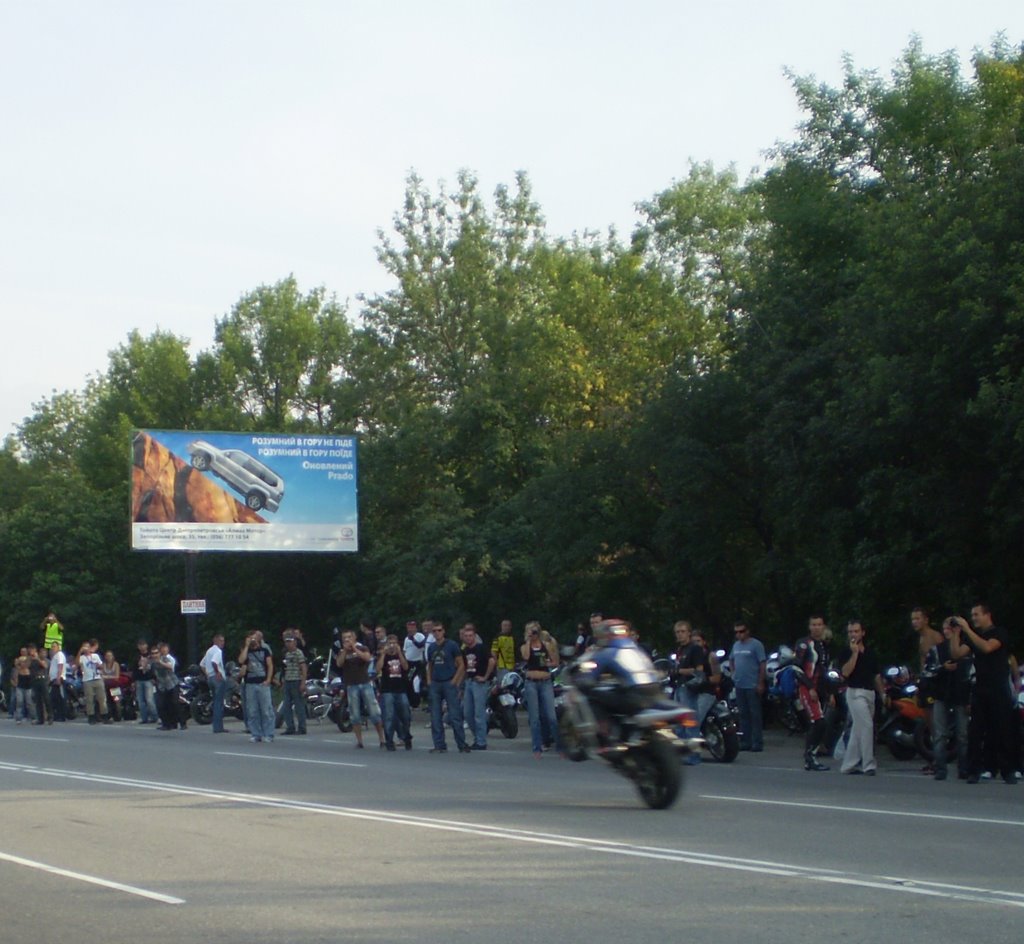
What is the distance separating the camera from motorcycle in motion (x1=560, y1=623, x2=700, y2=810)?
1270 centimetres

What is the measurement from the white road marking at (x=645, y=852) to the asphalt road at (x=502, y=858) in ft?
0.10

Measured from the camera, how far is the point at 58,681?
3512cm

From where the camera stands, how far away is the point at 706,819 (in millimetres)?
12234

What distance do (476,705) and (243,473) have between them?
50.2 feet

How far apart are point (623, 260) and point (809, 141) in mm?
23163

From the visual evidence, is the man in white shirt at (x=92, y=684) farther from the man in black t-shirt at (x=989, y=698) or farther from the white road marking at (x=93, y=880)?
the white road marking at (x=93, y=880)

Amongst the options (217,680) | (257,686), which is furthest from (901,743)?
(217,680)

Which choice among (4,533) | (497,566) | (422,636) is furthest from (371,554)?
(4,533)

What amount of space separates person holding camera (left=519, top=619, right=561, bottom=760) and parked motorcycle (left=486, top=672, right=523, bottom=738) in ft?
11.1

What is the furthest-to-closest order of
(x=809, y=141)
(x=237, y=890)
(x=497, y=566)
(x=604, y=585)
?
(x=497, y=566), (x=604, y=585), (x=809, y=141), (x=237, y=890)

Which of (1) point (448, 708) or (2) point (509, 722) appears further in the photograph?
(2) point (509, 722)

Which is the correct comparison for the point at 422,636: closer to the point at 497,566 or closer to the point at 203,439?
the point at 203,439

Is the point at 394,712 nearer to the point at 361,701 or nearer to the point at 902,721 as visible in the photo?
the point at 361,701

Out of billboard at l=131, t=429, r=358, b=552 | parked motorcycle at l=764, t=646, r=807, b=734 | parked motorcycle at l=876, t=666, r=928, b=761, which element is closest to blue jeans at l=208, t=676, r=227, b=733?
billboard at l=131, t=429, r=358, b=552
